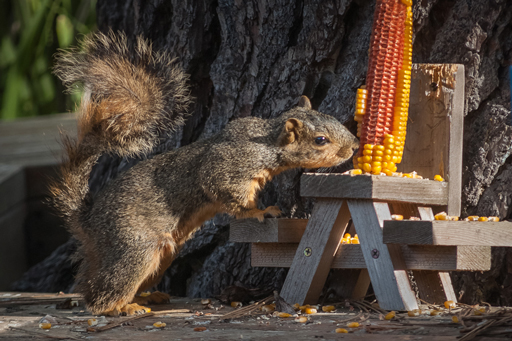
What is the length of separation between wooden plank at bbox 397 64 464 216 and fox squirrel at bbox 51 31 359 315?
0.27 m

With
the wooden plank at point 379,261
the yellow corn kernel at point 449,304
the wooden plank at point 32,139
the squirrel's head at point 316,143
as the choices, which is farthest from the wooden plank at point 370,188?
the wooden plank at point 32,139

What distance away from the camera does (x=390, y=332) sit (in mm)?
1630

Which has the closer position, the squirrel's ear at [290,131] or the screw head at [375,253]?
the screw head at [375,253]

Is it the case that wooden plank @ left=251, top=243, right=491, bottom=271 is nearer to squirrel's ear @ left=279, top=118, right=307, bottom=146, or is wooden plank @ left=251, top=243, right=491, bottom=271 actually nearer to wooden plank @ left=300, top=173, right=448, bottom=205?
wooden plank @ left=300, top=173, right=448, bottom=205

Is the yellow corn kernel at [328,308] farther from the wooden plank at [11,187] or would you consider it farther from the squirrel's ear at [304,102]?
the wooden plank at [11,187]

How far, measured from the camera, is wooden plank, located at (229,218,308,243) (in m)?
2.17

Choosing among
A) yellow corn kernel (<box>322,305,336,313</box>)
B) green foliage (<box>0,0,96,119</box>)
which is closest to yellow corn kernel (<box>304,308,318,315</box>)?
yellow corn kernel (<box>322,305,336,313</box>)

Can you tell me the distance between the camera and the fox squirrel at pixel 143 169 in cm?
214

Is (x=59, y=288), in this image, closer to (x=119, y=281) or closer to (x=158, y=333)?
(x=119, y=281)

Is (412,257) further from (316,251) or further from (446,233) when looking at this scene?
(316,251)

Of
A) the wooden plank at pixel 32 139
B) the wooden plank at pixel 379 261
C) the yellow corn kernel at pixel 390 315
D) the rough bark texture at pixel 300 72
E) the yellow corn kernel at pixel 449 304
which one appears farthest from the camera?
the wooden plank at pixel 32 139

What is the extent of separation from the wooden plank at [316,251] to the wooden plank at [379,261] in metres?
0.08

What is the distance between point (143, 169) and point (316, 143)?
0.68 meters

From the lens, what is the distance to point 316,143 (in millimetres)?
2223
